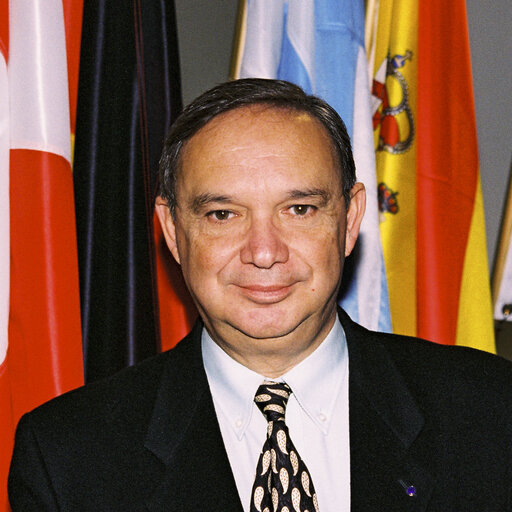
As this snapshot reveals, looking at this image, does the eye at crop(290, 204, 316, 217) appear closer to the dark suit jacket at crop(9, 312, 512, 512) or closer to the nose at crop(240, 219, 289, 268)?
the nose at crop(240, 219, 289, 268)

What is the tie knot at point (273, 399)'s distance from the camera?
5.49ft

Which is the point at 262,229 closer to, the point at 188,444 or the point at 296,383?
the point at 296,383

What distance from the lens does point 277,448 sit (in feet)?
5.32

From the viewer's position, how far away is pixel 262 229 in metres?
1.63

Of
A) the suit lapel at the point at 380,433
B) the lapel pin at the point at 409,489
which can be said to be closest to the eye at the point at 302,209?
the suit lapel at the point at 380,433

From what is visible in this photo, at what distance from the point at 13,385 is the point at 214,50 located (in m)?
1.43

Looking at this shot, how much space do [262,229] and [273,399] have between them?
38 cm

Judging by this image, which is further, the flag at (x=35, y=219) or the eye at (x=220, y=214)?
the flag at (x=35, y=219)

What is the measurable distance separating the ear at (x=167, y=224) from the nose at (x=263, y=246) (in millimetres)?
265

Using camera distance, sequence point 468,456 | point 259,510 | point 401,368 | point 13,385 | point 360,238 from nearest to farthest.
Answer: point 259,510, point 468,456, point 401,368, point 13,385, point 360,238

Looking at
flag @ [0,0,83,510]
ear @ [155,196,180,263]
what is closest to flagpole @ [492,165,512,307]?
ear @ [155,196,180,263]

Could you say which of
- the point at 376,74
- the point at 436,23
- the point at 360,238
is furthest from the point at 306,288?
the point at 436,23

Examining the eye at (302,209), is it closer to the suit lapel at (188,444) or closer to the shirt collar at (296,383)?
the shirt collar at (296,383)

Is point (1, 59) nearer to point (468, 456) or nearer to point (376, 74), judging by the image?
point (376, 74)
